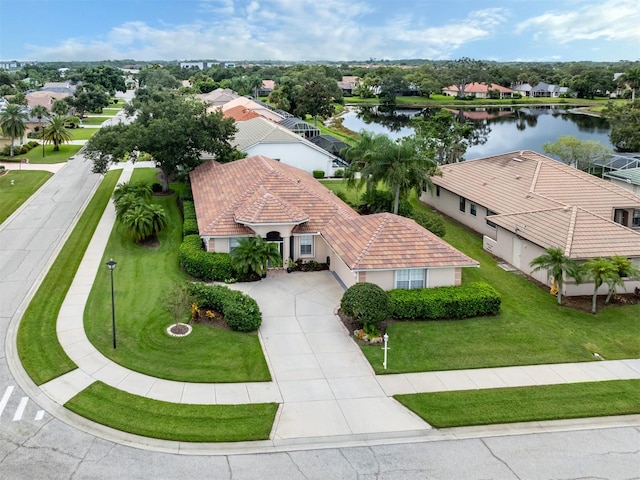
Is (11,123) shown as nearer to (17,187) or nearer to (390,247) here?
(17,187)

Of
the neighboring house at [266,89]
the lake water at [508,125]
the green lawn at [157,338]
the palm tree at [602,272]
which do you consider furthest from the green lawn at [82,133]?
the neighboring house at [266,89]

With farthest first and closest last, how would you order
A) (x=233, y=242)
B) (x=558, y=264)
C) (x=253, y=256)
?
(x=233, y=242) → (x=253, y=256) → (x=558, y=264)

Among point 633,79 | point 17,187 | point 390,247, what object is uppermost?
point 633,79

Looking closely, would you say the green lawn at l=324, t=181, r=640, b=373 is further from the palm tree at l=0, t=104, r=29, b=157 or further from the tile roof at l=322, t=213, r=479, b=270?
the palm tree at l=0, t=104, r=29, b=157

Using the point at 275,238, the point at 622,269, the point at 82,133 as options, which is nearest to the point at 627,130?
the point at 622,269

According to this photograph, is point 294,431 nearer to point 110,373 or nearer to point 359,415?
point 359,415

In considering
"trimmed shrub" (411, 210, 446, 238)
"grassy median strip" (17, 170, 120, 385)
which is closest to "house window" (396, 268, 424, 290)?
"trimmed shrub" (411, 210, 446, 238)

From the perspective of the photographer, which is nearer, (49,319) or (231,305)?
(231,305)
